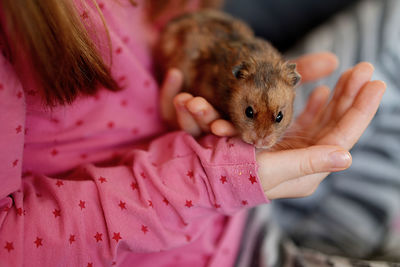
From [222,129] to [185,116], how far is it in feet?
0.84

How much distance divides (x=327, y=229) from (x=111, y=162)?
5.74 feet

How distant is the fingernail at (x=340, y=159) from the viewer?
4.36 feet

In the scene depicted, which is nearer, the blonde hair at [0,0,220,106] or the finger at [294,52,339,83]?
the blonde hair at [0,0,220,106]

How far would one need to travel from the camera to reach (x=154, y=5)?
95.5 inches

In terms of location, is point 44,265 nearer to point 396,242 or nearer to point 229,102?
point 229,102

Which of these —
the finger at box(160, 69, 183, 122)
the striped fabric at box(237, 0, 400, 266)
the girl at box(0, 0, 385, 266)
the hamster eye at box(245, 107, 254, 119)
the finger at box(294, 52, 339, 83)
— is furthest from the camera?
the striped fabric at box(237, 0, 400, 266)

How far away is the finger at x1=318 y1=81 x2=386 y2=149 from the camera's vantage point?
1489mm

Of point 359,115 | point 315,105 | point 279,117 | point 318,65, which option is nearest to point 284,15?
point 318,65

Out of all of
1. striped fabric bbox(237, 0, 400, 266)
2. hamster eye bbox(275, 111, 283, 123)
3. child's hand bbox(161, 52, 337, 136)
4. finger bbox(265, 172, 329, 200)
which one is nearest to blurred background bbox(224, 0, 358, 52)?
striped fabric bbox(237, 0, 400, 266)

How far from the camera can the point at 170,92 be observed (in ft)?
6.49

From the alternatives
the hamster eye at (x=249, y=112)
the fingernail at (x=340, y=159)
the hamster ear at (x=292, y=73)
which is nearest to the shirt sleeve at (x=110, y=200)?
the hamster eye at (x=249, y=112)

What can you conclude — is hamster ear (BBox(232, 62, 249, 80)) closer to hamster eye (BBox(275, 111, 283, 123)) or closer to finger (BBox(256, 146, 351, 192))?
hamster eye (BBox(275, 111, 283, 123))

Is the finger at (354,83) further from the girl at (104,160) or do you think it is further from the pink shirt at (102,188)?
the pink shirt at (102,188)

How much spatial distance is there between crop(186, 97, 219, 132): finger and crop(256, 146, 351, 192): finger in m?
0.35
